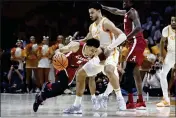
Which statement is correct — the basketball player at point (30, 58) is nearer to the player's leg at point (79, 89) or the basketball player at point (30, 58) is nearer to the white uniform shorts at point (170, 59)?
the white uniform shorts at point (170, 59)

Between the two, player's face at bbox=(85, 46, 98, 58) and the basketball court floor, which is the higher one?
player's face at bbox=(85, 46, 98, 58)

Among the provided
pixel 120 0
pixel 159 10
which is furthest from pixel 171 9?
pixel 120 0

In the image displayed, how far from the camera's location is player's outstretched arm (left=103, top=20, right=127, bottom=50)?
24.4 ft

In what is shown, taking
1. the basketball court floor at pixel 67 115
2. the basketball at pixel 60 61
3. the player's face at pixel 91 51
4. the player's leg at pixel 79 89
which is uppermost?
the player's face at pixel 91 51

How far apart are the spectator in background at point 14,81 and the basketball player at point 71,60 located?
267 inches

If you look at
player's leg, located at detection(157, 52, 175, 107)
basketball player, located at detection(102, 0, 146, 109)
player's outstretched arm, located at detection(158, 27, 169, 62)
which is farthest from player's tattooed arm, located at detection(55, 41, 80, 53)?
player's outstretched arm, located at detection(158, 27, 169, 62)

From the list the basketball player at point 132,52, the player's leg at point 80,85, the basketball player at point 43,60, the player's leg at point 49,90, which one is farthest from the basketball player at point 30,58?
the player's leg at point 80,85

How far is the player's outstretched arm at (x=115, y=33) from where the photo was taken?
293 inches

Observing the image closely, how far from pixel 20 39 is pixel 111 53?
9.16 m

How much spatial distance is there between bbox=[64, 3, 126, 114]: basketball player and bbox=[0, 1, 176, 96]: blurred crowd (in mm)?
5678

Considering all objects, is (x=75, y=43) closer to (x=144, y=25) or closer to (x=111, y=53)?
(x=111, y=53)

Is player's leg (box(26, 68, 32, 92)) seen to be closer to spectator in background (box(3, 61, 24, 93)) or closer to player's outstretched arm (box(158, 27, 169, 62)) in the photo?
spectator in background (box(3, 61, 24, 93))

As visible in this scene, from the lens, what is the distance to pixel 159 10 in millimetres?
16625

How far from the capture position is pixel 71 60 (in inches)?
323
